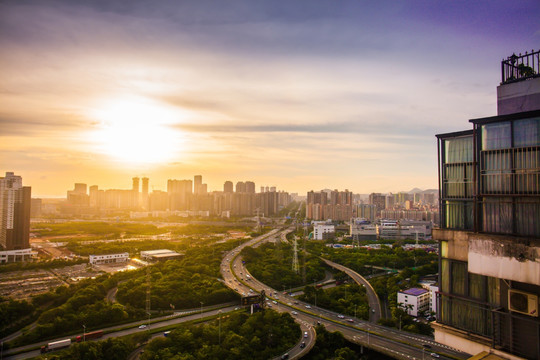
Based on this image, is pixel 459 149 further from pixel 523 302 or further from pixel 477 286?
pixel 523 302

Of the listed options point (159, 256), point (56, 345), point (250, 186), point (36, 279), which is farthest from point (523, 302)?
point (250, 186)

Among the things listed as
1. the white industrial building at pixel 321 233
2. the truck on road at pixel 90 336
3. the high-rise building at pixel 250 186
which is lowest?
the truck on road at pixel 90 336

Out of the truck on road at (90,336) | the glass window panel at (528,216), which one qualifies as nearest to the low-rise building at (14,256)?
the truck on road at (90,336)

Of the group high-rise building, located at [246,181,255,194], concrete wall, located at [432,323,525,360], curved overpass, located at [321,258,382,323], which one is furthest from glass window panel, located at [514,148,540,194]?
high-rise building, located at [246,181,255,194]

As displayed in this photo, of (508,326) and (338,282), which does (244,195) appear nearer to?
(338,282)

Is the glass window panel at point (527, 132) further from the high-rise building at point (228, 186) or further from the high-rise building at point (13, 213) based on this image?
the high-rise building at point (228, 186)
